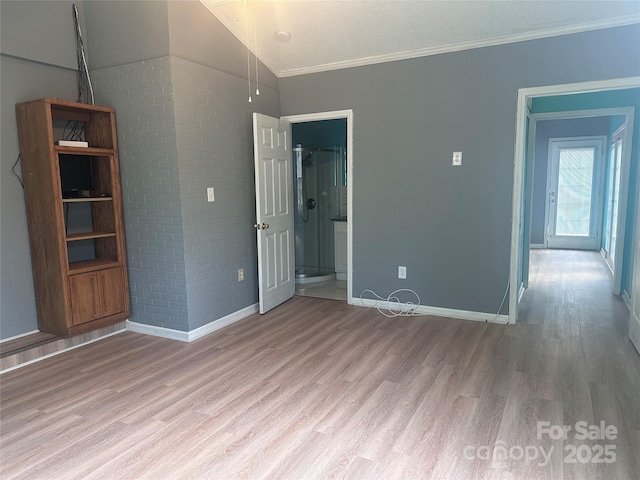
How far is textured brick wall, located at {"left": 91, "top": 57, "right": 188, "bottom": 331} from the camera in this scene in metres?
3.48

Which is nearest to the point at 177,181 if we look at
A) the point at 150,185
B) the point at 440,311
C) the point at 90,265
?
the point at 150,185

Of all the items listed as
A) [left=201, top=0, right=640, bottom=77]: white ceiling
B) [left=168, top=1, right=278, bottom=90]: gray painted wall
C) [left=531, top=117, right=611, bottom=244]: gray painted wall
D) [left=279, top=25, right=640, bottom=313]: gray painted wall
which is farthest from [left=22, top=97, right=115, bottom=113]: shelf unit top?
[left=531, top=117, right=611, bottom=244]: gray painted wall

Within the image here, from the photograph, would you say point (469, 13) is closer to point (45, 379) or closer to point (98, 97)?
point (98, 97)

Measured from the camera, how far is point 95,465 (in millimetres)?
2031

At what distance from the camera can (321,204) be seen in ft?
20.0

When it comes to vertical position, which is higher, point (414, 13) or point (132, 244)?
point (414, 13)

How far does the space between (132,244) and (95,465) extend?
215 centimetres

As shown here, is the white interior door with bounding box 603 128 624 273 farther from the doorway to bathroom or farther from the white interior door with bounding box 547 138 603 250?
the doorway to bathroom

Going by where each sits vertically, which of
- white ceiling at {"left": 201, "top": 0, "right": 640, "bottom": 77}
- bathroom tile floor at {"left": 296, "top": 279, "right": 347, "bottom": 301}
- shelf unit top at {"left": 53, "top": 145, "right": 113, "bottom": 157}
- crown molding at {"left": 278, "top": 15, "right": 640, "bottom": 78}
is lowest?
bathroom tile floor at {"left": 296, "top": 279, "right": 347, "bottom": 301}

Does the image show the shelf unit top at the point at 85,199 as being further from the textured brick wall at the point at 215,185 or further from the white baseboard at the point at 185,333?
the white baseboard at the point at 185,333

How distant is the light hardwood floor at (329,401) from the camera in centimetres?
202

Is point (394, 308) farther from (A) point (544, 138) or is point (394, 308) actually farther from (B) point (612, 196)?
(A) point (544, 138)

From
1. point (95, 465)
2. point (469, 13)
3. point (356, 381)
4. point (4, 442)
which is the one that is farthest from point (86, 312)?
point (469, 13)

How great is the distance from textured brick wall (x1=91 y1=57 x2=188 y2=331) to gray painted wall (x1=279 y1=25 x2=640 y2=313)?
1.64 meters
